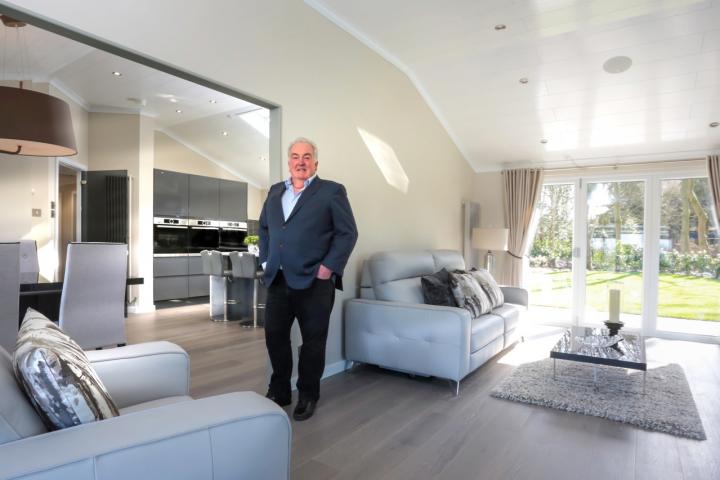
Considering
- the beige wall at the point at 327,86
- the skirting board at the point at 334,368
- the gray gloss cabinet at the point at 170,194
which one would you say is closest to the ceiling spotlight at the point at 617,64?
the beige wall at the point at 327,86

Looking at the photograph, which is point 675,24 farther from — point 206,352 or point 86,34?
point 206,352

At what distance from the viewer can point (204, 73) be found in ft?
7.98

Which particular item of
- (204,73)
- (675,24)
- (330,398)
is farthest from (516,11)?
(330,398)

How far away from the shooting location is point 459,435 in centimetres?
234

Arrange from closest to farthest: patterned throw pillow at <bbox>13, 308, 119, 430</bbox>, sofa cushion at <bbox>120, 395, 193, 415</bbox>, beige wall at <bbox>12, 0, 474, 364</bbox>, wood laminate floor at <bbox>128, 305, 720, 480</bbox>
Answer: patterned throw pillow at <bbox>13, 308, 119, 430</bbox>, sofa cushion at <bbox>120, 395, 193, 415</bbox>, wood laminate floor at <bbox>128, 305, 720, 480</bbox>, beige wall at <bbox>12, 0, 474, 364</bbox>

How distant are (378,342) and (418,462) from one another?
1.26 metres

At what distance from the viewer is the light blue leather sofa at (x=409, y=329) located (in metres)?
2.99

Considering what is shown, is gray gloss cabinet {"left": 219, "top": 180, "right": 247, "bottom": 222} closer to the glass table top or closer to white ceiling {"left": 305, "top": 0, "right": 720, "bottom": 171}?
white ceiling {"left": 305, "top": 0, "right": 720, "bottom": 171}

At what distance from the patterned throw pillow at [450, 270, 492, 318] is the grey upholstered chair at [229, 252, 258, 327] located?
248 centimetres

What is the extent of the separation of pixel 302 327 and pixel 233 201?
6.17 metres

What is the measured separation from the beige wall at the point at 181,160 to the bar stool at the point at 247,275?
285 centimetres

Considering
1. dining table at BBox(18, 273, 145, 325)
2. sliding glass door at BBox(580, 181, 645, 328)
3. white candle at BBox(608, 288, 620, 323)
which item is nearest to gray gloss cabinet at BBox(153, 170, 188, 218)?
dining table at BBox(18, 273, 145, 325)

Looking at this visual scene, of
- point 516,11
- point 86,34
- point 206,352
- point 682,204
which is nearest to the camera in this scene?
point 86,34

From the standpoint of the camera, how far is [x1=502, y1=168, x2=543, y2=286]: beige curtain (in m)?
5.77
